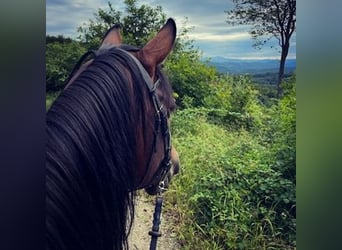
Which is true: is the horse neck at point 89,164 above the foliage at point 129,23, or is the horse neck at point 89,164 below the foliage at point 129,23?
below

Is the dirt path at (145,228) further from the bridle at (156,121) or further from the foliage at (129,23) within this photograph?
the foliage at (129,23)

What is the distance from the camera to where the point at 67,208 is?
298 centimetres

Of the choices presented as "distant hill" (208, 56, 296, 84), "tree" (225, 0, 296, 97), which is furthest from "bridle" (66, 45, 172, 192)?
"tree" (225, 0, 296, 97)

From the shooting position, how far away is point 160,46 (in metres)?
3.12

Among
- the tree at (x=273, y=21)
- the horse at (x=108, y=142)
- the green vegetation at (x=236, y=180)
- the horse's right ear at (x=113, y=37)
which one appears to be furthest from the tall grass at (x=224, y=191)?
the horse's right ear at (x=113, y=37)

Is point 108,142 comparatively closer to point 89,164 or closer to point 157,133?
point 89,164

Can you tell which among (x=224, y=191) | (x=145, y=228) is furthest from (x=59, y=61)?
(x=224, y=191)

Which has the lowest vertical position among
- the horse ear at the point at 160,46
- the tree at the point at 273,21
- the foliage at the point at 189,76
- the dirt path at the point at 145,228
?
the dirt path at the point at 145,228

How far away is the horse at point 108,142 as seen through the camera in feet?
9.76

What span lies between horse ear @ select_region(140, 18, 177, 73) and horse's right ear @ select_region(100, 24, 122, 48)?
6.0 inches

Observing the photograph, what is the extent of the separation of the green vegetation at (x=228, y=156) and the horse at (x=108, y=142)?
0.28ft

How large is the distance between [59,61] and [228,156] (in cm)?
112
